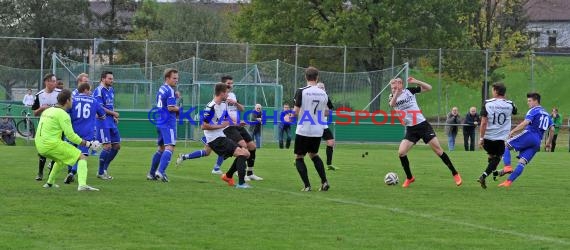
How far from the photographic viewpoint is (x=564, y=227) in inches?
426

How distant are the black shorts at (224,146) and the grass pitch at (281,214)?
2.02ft

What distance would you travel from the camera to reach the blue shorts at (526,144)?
16.6 meters

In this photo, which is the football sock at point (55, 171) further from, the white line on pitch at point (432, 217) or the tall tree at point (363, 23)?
the tall tree at point (363, 23)

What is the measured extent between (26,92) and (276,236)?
27.6m

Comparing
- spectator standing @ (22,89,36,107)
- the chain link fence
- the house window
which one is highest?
the house window

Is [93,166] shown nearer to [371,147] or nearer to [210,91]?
[210,91]

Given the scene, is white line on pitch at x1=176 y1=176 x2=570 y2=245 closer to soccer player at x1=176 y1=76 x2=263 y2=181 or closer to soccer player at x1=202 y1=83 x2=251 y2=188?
soccer player at x1=202 y1=83 x2=251 y2=188

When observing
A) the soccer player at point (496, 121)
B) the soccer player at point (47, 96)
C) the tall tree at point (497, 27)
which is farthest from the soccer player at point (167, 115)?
the tall tree at point (497, 27)

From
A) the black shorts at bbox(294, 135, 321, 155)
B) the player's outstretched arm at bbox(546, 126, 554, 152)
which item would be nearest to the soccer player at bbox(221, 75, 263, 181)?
the black shorts at bbox(294, 135, 321, 155)

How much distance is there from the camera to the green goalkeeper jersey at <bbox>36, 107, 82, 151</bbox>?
13539 mm

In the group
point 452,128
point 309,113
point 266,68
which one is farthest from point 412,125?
point 266,68

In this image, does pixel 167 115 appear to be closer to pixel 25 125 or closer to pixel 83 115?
pixel 83 115

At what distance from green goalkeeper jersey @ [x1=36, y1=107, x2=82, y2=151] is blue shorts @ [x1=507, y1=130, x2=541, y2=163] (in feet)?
24.2

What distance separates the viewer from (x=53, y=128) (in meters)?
13.6
